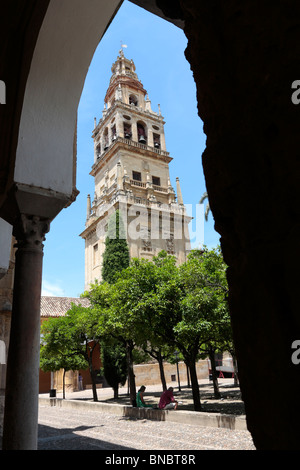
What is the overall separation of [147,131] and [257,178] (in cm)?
4141

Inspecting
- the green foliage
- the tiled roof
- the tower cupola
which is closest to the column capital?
the green foliage

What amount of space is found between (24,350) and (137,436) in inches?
244

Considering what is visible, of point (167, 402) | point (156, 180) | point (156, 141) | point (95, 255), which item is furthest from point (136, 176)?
point (167, 402)

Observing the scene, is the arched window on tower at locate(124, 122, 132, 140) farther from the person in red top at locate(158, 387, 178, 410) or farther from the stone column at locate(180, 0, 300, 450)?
the stone column at locate(180, 0, 300, 450)

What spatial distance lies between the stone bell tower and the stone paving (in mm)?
21048

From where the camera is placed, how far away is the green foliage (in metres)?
29.4

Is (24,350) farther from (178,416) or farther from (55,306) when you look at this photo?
(55,306)

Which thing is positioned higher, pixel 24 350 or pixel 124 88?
pixel 124 88

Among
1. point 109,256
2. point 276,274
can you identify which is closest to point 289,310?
point 276,274

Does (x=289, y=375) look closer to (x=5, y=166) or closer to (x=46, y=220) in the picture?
(x=46, y=220)

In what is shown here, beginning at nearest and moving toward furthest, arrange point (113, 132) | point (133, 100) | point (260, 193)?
point (260, 193)
point (113, 132)
point (133, 100)

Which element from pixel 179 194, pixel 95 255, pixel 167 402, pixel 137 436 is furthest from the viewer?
pixel 179 194

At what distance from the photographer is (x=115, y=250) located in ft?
99.0

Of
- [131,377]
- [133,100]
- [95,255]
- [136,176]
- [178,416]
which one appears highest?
[133,100]
